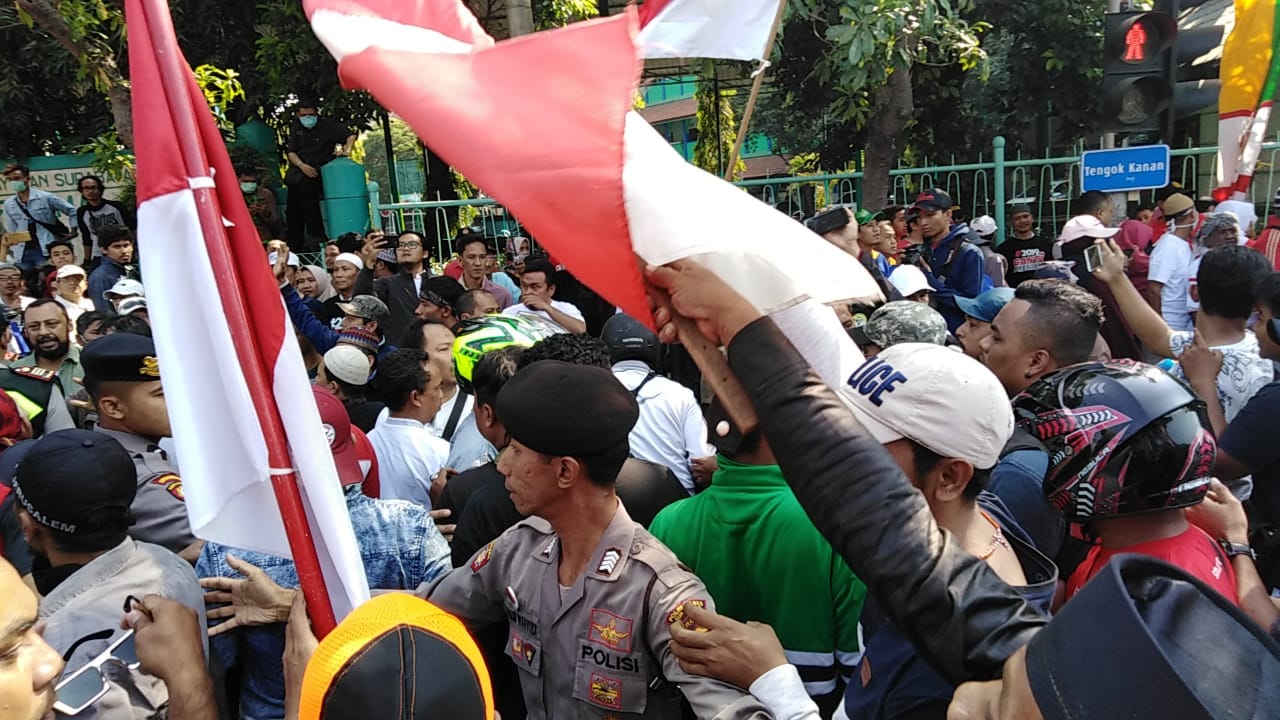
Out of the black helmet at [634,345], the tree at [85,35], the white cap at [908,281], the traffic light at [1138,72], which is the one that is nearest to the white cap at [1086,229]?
the traffic light at [1138,72]

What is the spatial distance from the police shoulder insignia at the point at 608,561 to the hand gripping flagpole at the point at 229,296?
0.62 meters

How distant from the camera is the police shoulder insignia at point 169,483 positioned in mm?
3000

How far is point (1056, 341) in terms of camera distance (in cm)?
329

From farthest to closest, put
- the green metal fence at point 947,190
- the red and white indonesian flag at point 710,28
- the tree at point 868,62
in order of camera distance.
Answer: the green metal fence at point 947,190, the tree at point 868,62, the red and white indonesian flag at point 710,28

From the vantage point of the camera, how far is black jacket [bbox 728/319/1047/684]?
1.26 meters

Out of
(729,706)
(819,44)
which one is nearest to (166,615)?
(729,706)

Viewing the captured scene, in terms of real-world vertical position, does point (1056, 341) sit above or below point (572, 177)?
below

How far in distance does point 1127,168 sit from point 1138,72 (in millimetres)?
947

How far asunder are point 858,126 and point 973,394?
1048 cm

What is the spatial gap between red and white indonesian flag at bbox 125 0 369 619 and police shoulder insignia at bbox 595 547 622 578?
573 millimetres

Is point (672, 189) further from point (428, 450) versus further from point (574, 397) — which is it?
point (428, 450)

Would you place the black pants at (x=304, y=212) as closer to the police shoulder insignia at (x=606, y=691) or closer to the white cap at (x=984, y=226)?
the white cap at (x=984, y=226)

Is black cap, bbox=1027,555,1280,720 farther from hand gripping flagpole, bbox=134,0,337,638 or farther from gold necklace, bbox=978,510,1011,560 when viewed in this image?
hand gripping flagpole, bbox=134,0,337,638

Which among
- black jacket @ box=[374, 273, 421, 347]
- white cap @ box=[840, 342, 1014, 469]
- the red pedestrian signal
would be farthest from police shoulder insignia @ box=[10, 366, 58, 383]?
the red pedestrian signal
